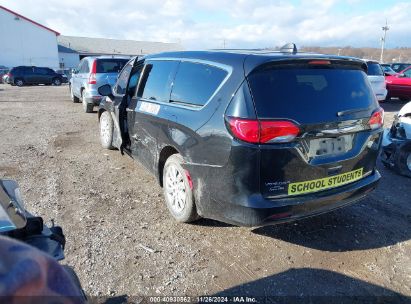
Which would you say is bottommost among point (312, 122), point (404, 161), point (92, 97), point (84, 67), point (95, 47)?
point (404, 161)

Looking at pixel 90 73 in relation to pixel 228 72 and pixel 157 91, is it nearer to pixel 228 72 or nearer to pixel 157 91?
pixel 157 91

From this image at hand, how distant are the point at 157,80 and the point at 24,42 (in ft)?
165

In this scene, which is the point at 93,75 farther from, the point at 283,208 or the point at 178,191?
the point at 283,208

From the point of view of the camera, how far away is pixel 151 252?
3.39m

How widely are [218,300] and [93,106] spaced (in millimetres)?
10140

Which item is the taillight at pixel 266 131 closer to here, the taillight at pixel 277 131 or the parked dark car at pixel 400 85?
the taillight at pixel 277 131

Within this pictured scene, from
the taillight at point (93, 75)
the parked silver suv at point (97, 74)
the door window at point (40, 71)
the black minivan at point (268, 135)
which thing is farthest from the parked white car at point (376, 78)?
the door window at point (40, 71)

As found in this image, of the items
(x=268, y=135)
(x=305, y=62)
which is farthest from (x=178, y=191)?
(x=305, y=62)

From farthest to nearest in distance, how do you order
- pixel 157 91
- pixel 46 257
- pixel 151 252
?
pixel 157 91 < pixel 151 252 < pixel 46 257

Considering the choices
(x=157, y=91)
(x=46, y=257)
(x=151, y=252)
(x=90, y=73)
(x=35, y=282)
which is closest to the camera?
(x=35, y=282)

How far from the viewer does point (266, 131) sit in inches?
112

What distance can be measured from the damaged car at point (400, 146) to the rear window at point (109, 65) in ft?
26.7

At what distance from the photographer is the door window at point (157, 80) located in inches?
163

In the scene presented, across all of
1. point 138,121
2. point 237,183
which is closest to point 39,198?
point 138,121
